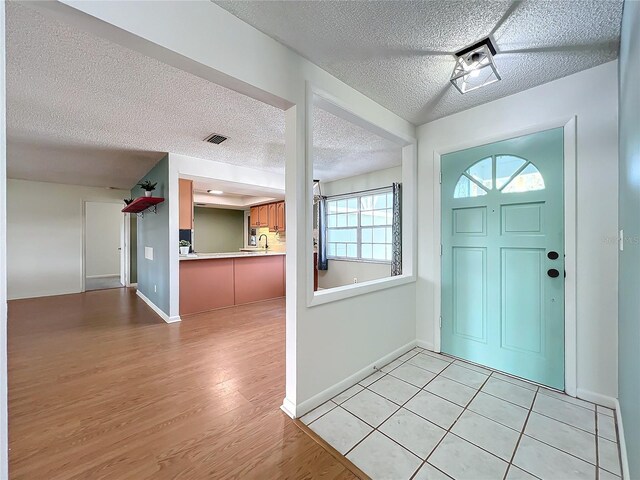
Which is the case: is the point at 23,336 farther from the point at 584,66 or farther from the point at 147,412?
the point at 584,66

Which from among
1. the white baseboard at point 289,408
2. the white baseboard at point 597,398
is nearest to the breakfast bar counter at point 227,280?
the white baseboard at point 289,408

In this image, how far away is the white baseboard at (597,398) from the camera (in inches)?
72.7

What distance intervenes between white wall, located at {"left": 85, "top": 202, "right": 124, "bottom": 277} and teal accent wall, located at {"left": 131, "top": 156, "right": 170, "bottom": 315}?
357 cm

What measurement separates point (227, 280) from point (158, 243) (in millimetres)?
1219

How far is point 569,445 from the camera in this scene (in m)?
1.52

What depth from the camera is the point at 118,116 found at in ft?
8.44

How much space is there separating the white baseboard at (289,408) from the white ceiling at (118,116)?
238cm

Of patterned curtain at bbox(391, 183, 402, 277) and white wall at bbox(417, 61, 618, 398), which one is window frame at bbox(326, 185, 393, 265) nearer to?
patterned curtain at bbox(391, 183, 402, 277)

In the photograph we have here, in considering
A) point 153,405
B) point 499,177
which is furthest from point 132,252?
point 499,177

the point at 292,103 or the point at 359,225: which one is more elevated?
the point at 292,103

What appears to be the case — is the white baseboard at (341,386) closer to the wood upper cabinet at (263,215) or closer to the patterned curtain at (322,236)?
the patterned curtain at (322,236)

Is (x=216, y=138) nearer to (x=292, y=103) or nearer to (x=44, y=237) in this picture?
(x=292, y=103)

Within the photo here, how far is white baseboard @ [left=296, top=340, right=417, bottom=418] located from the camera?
182 centimetres

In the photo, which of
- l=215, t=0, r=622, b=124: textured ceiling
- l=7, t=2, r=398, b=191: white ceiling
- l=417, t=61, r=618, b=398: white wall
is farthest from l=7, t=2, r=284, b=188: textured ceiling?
l=417, t=61, r=618, b=398: white wall
